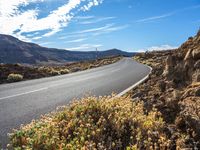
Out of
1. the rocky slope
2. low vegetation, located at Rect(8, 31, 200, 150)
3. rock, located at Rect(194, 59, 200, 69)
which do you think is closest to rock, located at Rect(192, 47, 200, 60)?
the rocky slope

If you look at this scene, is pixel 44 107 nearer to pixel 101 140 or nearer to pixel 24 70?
pixel 101 140

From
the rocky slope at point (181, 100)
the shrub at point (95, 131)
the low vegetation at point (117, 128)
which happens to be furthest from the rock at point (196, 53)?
the shrub at point (95, 131)

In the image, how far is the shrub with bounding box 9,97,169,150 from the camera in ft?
18.3

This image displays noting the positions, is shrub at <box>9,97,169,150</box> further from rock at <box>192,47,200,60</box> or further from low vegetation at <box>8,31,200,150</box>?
rock at <box>192,47,200,60</box>

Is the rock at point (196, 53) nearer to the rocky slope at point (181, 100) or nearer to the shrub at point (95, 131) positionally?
the rocky slope at point (181, 100)

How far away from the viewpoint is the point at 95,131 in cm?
623

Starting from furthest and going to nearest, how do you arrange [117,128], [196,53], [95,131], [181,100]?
[196,53] → [181,100] → [117,128] → [95,131]

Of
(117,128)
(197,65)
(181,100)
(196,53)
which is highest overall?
(196,53)

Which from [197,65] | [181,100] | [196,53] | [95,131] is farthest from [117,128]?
[196,53]

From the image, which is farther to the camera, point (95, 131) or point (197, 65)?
point (197, 65)

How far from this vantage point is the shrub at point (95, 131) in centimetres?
559

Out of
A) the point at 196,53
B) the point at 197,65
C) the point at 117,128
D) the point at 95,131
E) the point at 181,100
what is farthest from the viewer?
the point at 196,53

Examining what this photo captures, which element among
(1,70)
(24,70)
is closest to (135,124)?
(1,70)

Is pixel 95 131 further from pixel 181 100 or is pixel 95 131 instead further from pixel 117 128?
pixel 181 100
